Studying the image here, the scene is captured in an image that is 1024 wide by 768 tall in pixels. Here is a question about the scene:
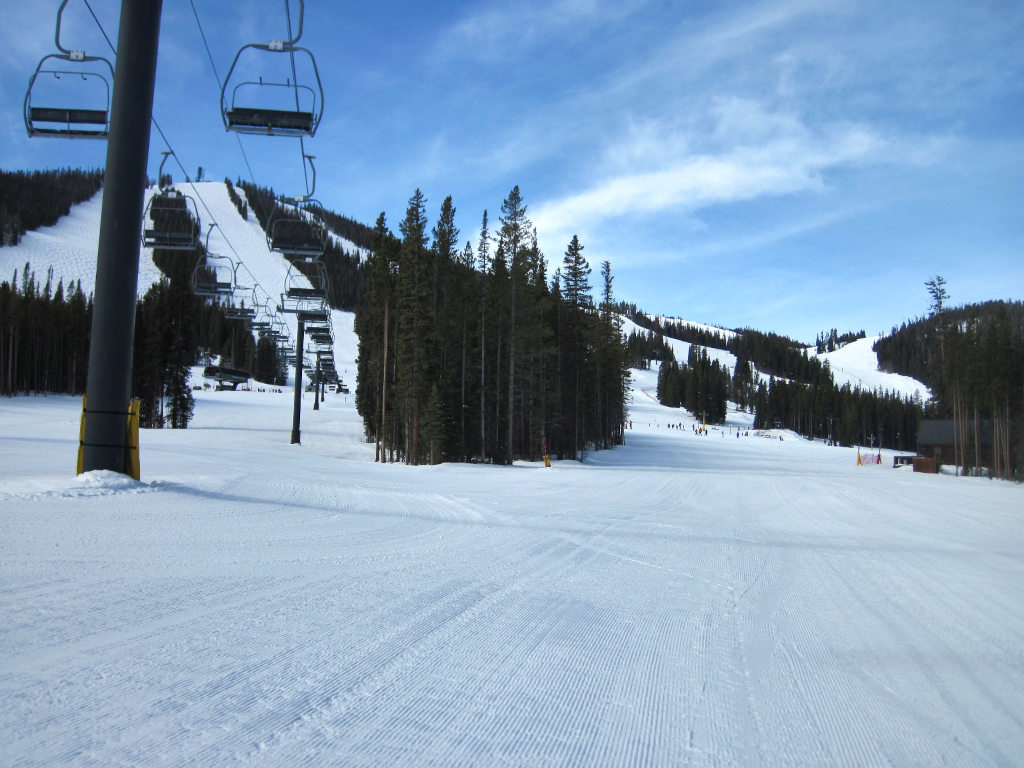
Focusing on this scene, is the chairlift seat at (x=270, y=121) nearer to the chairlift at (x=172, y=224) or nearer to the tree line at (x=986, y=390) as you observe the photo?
the chairlift at (x=172, y=224)

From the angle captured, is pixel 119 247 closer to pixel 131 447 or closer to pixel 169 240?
pixel 131 447

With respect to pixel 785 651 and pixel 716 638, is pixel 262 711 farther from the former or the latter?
pixel 785 651

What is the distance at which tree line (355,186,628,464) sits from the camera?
29.9m

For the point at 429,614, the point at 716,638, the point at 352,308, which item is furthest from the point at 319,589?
the point at 352,308

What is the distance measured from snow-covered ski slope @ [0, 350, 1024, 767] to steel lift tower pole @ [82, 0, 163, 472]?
2.24ft

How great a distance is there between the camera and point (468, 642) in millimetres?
3402

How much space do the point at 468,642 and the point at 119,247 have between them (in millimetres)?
7708

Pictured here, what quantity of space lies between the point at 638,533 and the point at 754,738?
18.0ft

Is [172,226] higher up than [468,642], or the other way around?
[172,226]

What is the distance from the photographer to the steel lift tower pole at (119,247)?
8039mm

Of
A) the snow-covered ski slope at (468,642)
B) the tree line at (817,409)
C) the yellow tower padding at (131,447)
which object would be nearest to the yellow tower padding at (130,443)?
the yellow tower padding at (131,447)

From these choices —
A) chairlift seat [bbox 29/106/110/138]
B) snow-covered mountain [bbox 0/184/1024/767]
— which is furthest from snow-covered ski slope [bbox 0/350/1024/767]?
chairlift seat [bbox 29/106/110/138]

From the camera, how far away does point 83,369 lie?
79.5 metres

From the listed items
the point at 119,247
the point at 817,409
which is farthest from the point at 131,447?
the point at 817,409
